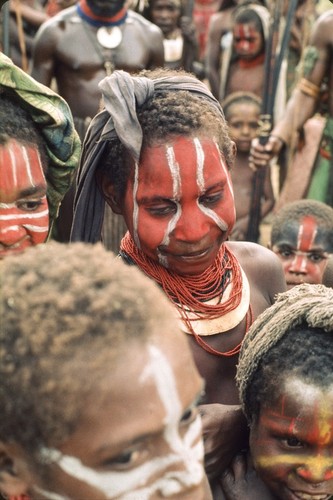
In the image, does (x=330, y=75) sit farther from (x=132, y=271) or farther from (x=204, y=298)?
(x=132, y=271)

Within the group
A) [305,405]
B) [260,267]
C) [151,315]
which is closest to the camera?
[151,315]

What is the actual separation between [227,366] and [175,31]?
698 centimetres

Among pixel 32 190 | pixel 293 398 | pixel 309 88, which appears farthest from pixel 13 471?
pixel 309 88

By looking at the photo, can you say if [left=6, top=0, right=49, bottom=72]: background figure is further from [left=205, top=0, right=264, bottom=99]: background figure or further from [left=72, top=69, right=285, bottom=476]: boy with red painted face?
[left=72, top=69, right=285, bottom=476]: boy with red painted face

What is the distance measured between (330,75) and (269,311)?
3728mm

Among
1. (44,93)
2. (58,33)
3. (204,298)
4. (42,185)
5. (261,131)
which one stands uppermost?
(44,93)

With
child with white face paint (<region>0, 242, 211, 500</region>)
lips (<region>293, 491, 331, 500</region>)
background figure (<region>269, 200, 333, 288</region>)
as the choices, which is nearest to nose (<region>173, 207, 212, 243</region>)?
lips (<region>293, 491, 331, 500</region>)

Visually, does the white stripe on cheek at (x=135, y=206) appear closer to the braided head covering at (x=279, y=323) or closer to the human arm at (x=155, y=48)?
the braided head covering at (x=279, y=323)

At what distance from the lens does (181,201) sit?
243 centimetres

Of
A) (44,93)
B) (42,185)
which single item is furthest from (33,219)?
(44,93)

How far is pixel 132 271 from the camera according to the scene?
152 centimetres

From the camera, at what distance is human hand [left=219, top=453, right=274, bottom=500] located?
229 centimetres

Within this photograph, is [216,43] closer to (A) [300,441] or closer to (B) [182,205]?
(B) [182,205]

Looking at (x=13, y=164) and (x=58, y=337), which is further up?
(x=58, y=337)
